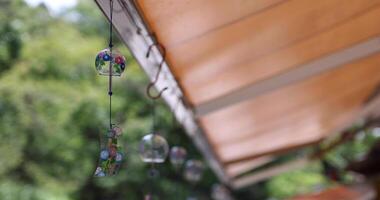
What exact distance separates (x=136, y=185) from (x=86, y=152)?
1297 millimetres

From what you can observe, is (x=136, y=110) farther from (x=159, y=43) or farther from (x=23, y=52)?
(x=159, y=43)

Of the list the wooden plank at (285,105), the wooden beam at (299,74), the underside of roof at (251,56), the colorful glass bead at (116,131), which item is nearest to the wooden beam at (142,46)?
the underside of roof at (251,56)

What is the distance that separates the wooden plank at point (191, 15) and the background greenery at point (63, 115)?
2.26 metres

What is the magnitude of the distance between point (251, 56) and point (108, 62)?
3.35 feet

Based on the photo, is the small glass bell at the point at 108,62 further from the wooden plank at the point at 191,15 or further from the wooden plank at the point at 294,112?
the wooden plank at the point at 294,112

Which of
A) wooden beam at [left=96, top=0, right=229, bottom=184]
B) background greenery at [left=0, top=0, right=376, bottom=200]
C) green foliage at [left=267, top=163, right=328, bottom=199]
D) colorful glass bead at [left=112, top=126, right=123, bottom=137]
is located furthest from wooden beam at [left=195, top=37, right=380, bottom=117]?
green foliage at [left=267, top=163, right=328, bottom=199]

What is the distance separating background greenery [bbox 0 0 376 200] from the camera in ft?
18.8

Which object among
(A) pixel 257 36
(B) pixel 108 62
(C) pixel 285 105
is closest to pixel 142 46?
(B) pixel 108 62

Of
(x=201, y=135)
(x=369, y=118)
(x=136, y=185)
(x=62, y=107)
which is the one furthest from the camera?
(x=136, y=185)

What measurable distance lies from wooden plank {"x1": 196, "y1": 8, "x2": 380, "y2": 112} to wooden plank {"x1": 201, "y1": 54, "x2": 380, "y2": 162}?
320 mm

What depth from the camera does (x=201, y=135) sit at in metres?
3.30

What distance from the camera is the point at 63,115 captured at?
22.6ft

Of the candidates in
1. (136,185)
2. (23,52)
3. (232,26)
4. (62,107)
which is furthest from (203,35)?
(136,185)

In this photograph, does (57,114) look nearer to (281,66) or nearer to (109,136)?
(281,66)
